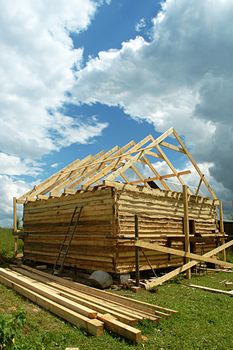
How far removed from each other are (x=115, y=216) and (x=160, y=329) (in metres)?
6.36

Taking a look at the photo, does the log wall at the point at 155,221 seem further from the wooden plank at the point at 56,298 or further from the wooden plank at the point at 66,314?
the wooden plank at the point at 66,314

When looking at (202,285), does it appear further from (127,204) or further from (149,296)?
(127,204)

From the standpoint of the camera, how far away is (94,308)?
8.11m

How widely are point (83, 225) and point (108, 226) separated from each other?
179cm

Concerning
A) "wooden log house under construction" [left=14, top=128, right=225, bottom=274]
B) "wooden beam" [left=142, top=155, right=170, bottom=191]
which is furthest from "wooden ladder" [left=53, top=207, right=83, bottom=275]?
"wooden beam" [left=142, top=155, right=170, bottom=191]

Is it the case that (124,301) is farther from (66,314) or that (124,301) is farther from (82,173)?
(82,173)

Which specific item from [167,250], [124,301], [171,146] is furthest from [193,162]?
[124,301]

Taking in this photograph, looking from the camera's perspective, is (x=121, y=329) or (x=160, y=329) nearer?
(x=121, y=329)

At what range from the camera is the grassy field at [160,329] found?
6.26 m

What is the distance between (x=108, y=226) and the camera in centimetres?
1341

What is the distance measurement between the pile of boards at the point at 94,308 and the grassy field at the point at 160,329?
0.16 metres

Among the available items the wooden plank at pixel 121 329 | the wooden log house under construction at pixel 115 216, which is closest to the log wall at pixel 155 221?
the wooden log house under construction at pixel 115 216

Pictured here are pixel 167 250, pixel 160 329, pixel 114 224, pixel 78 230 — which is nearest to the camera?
pixel 160 329

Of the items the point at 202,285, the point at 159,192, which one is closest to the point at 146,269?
the point at 202,285
